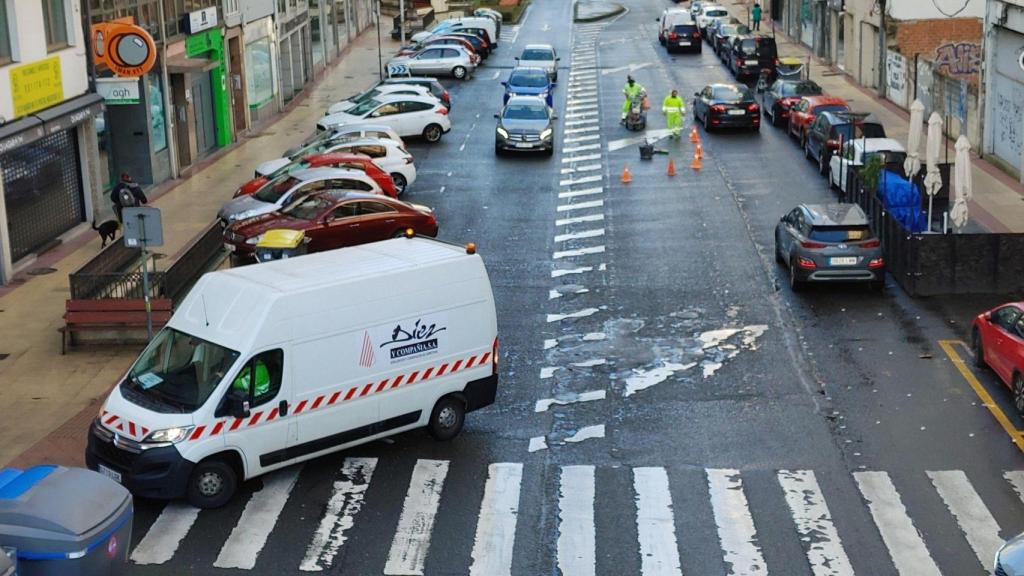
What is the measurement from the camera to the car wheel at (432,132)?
45.1 m

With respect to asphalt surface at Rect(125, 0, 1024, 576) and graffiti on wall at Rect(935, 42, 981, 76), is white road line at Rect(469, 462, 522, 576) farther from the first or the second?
graffiti on wall at Rect(935, 42, 981, 76)

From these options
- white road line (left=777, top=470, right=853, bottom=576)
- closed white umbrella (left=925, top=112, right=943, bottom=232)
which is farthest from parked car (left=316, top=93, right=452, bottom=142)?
white road line (left=777, top=470, right=853, bottom=576)

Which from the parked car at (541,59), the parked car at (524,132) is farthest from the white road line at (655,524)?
the parked car at (541,59)

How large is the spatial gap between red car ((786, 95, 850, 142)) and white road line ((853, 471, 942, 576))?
24.6 meters

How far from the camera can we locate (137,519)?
16922 mm

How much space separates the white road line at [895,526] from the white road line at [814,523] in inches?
20.5

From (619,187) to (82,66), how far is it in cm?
1305

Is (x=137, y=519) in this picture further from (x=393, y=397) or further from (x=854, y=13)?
(x=854, y=13)

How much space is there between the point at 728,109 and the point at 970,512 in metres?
29.3

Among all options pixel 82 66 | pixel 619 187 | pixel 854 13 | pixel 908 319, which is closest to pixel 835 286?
pixel 908 319

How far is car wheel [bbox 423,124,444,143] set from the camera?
4506cm

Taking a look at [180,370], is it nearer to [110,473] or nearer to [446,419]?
[110,473]

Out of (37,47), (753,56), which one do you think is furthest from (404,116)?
(753,56)

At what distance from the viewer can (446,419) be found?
19.3m
